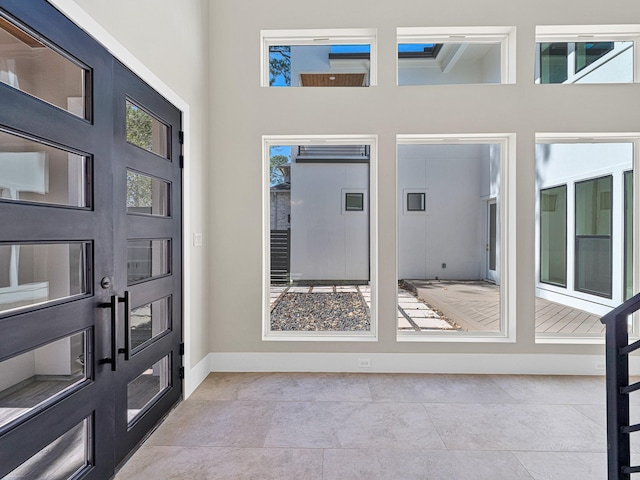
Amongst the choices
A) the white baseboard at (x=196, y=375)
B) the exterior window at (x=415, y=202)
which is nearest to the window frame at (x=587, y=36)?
the exterior window at (x=415, y=202)

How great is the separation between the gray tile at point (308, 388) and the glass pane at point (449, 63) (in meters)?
2.91

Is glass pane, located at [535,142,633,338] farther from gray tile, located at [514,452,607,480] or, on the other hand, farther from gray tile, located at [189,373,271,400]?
gray tile, located at [189,373,271,400]

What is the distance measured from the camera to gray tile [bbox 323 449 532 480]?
201cm

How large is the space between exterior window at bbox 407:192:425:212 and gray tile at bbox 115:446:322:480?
7.72 ft

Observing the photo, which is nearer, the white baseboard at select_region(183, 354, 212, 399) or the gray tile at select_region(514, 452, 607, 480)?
the gray tile at select_region(514, 452, 607, 480)

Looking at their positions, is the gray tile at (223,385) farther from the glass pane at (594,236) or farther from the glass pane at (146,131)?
the glass pane at (594,236)

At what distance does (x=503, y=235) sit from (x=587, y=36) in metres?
2.10

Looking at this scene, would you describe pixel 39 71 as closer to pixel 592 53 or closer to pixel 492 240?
pixel 492 240

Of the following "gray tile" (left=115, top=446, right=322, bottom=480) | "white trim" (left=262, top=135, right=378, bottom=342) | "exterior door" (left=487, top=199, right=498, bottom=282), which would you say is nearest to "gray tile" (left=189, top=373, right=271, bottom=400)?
"white trim" (left=262, top=135, right=378, bottom=342)

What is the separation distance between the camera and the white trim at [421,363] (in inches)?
133

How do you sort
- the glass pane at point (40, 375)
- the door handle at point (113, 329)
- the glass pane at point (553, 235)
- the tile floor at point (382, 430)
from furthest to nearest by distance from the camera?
the glass pane at point (553, 235), the tile floor at point (382, 430), the door handle at point (113, 329), the glass pane at point (40, 375)

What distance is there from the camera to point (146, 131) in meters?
2.45

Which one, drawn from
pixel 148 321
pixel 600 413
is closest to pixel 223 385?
pixel 148 321

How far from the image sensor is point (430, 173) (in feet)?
11.9
